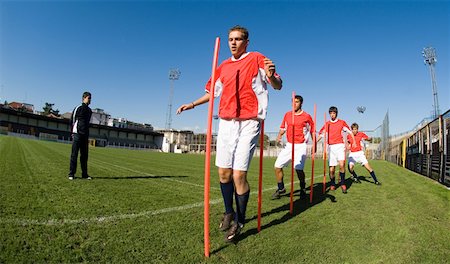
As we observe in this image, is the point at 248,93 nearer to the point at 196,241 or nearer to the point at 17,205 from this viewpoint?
the point at 196,241

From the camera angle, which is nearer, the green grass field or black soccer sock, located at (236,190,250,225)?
the green grass field

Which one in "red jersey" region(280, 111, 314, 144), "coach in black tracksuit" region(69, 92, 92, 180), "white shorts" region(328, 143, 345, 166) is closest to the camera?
"red jersey" region(280, 111, 314, 144)

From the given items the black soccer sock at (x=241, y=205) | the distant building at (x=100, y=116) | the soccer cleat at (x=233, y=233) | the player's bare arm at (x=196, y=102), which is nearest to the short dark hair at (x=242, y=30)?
the player's bare arm at (x=196, y=102)

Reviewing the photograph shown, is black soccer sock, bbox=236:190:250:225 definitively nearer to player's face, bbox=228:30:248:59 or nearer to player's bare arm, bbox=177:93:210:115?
player's bare arm, bbox=177:93:210:115

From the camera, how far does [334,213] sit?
482 centimetres

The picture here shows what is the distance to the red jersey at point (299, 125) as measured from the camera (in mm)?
6469

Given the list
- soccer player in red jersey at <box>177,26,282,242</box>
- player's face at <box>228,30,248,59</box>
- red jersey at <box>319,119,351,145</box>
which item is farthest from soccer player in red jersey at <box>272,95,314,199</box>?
player's face at <box>228,30,248,59</box>

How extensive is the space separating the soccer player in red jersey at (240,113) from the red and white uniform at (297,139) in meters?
3.02

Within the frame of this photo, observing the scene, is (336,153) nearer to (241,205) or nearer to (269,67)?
(241,205)

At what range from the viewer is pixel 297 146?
21.3 feet

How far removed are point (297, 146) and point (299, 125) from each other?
48cm

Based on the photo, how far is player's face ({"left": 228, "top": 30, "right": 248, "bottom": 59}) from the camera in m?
3.35

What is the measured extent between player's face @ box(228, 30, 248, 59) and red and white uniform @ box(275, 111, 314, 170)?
3.24 meters

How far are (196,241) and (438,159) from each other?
11.3m
